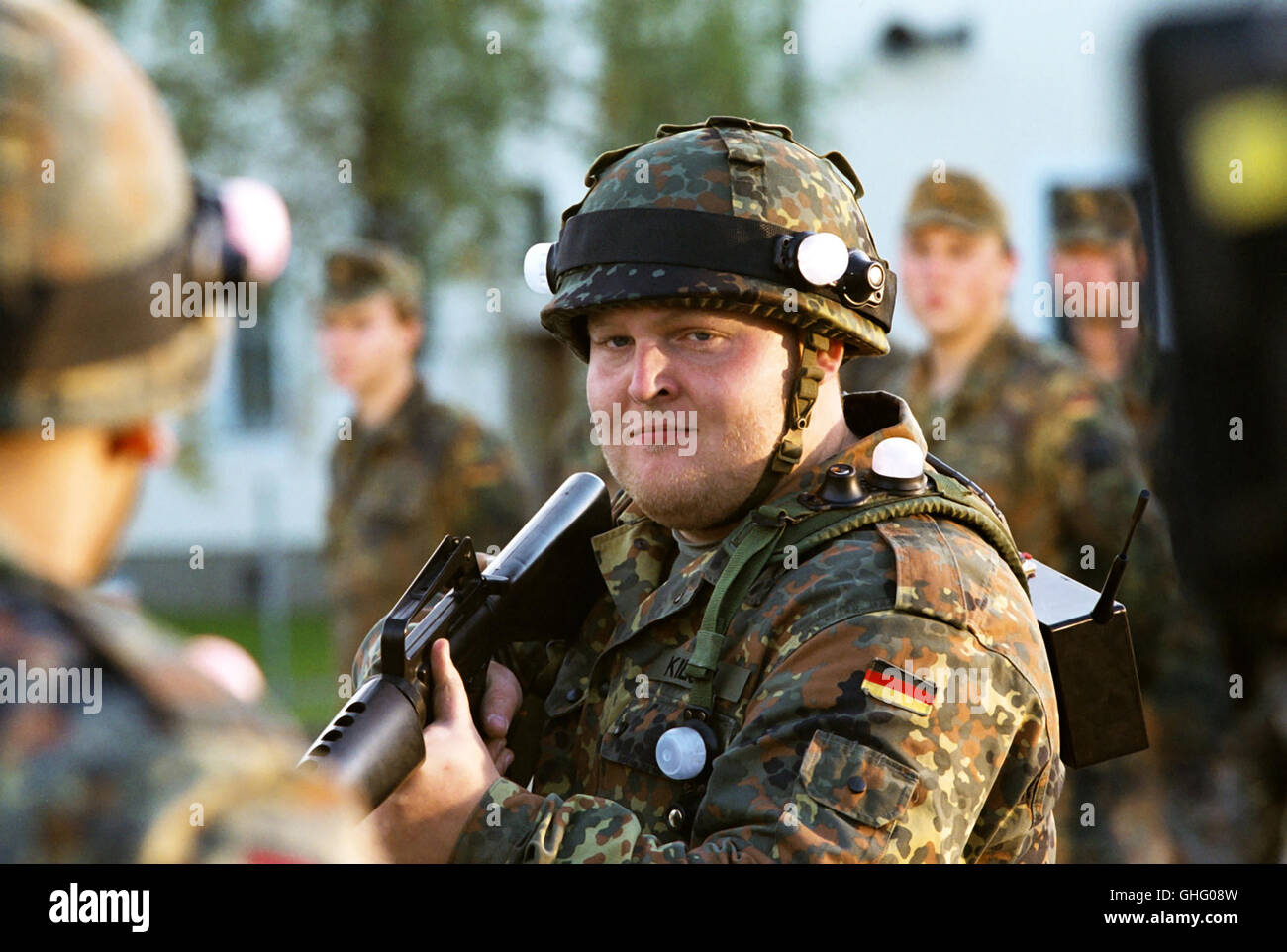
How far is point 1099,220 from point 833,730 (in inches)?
249

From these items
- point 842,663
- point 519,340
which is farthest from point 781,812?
point 519,340

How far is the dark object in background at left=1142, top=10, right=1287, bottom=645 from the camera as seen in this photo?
6.85m

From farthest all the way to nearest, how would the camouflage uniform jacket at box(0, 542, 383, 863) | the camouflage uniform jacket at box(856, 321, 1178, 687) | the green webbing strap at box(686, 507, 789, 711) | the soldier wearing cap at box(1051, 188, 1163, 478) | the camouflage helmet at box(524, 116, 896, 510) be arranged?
1. the soldier wearing cap at box(1051, 188, 1163, 478)
2. the camouflage uniform jacket at box(856, 321, 1178, 687)
3. the camouflage helmet at box(524, 116, 896, 510)
4. the green webbing strap at box(686, 507, 789, 711)
5. the camouflage uniform jacket at box(0, 542, 383, 863)

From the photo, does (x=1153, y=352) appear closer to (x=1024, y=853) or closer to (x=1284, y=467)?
(x=1284, y=467)

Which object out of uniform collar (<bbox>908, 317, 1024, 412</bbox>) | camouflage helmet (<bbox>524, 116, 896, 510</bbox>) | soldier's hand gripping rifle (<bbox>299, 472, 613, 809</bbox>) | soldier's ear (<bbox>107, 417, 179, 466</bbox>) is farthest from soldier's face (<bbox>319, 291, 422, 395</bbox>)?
soldier's ear (<bbox>107, 417, 179, 466</bbox>)

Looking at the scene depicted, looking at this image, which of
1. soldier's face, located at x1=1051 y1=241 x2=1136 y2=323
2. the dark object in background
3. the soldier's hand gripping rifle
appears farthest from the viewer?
soldier's face, located at x1=1051 y1=241 x2=1136 y2=323

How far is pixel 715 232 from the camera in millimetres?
3031

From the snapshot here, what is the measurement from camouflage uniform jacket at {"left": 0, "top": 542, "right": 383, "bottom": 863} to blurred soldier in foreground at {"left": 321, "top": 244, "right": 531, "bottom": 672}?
6.01 metres

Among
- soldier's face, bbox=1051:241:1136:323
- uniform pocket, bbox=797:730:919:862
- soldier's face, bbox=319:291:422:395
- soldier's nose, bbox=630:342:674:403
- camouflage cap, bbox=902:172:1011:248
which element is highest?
camouflage cap, bbox=902:172:1011:248

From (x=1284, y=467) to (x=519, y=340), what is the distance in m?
12.3

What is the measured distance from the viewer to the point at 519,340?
721 inches

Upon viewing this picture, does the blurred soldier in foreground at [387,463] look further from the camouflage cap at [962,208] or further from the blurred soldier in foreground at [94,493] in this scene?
the blurred soldier in foreground at [94,493]

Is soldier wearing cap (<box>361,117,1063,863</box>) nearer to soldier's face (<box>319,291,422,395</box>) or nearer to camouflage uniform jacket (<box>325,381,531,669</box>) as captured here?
camouflage uniform jacket (<box>325,381,531,669</box>)

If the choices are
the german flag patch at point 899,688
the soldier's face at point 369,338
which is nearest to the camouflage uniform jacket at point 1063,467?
the soldier's face at point 369,338
